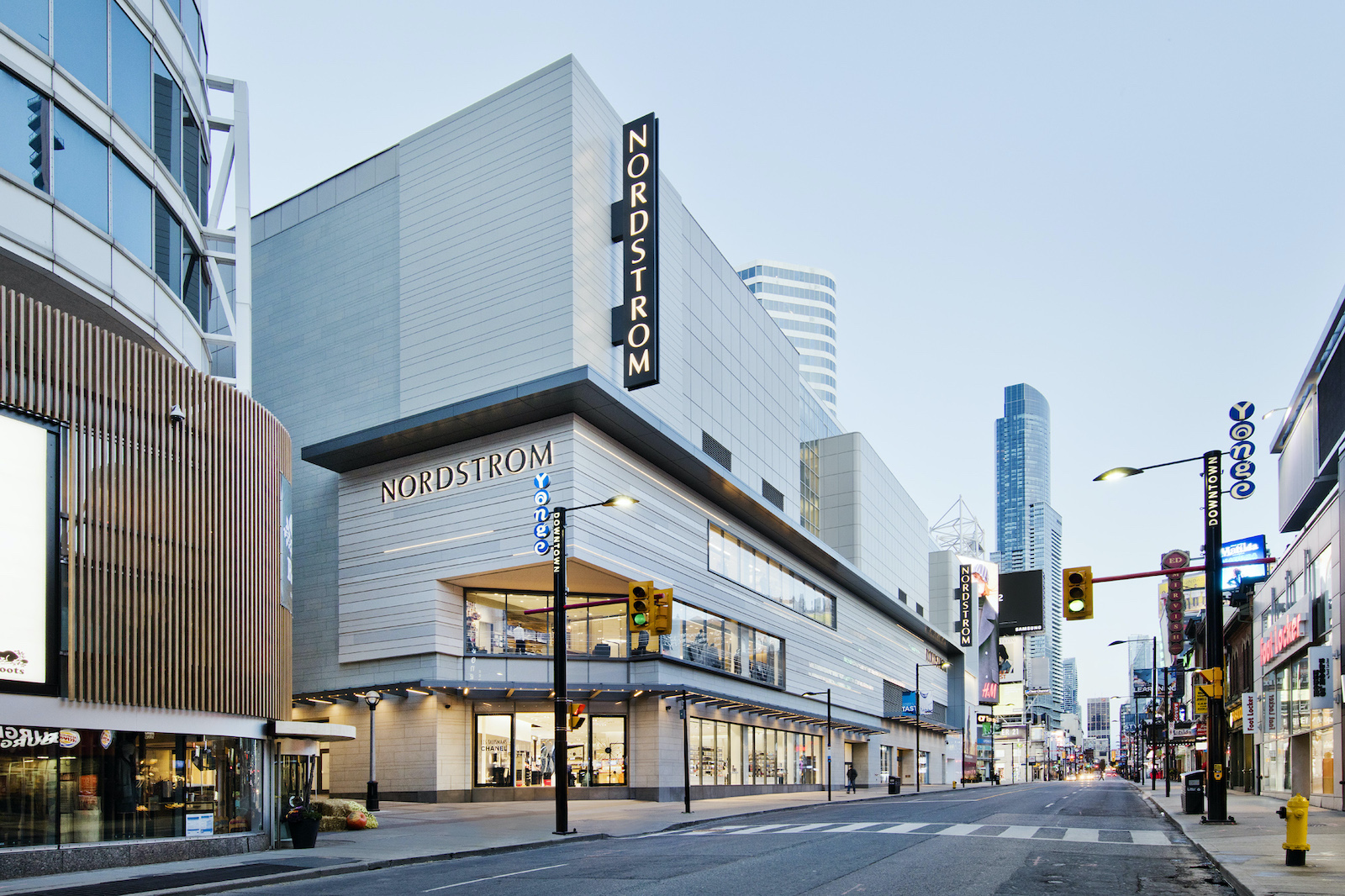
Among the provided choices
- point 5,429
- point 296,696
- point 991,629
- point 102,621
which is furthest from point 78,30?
point 991,629

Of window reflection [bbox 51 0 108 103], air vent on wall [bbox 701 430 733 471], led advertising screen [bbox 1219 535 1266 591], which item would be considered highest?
window reflection [bbox 51 0 108 103]

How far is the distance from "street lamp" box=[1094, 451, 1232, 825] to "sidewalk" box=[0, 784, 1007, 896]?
1361 cm

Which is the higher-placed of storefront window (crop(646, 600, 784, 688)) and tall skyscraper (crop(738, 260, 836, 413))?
tall skyscraper (crop(738, 260, 836, 413))

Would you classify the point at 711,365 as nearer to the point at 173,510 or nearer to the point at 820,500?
the point at 820,500

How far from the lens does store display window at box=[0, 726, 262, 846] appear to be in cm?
1705

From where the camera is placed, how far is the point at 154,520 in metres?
20.7

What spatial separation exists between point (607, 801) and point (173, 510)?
2768 centimetres

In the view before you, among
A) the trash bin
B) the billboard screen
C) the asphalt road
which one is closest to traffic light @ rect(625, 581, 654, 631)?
the asphalt road

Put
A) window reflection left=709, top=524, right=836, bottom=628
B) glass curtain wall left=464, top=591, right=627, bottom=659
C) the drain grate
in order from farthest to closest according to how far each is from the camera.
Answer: window reflection left=709, top=524, right=836, bottom=628 → glass curtain wall left=464, top=591, right=627, bottom=659 → the drain grate

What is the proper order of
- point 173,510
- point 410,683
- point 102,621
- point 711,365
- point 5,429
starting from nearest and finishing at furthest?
point 5,429
point 102,621
point 173,510
point 410,683
point 711,365

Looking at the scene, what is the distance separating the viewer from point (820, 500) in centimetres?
8269

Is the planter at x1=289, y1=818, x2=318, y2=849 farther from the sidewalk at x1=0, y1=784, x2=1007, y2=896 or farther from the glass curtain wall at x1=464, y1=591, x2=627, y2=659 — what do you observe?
the glass curtain wall at x1=464, y1=591, x2=627, y2=659

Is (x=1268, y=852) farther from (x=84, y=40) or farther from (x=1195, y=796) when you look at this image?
(x=84, y=40)

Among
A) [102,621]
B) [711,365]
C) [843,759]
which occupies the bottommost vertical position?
[843,759]
